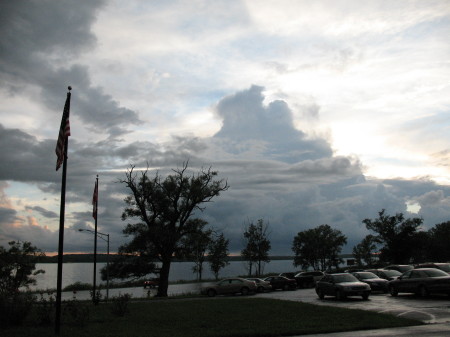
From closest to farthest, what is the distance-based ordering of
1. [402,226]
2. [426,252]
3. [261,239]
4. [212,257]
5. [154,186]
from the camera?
[154,186], [402,226], [261,239], [426,252], [212,257]

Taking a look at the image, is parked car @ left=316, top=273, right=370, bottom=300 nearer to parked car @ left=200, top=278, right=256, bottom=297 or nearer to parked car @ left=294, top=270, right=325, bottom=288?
parked car @ left=200, top=278, right=256, bottom=297

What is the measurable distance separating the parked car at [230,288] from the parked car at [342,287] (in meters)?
10.3

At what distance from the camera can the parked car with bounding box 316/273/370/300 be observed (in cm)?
2458

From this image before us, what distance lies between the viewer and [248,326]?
15.4 m

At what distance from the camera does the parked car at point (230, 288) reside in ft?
120

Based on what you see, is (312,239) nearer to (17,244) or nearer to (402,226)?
(402,226)

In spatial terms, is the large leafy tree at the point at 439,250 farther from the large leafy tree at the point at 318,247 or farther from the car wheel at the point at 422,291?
the car wheel at the point at 422,291

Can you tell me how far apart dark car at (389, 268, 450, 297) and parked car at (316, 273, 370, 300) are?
82.2 inches

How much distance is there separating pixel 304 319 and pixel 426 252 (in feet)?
252

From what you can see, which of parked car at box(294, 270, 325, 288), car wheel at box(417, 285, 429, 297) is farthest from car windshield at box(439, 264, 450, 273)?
parked car at box(294, 270, 325, 288)

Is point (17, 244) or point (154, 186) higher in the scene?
point (154, 186)

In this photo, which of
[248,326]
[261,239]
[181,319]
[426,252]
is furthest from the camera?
[426,252]

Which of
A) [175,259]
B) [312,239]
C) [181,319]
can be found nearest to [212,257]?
[312,239]

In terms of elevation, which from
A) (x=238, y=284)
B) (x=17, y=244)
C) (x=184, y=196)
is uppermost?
(x=184, y=196)
